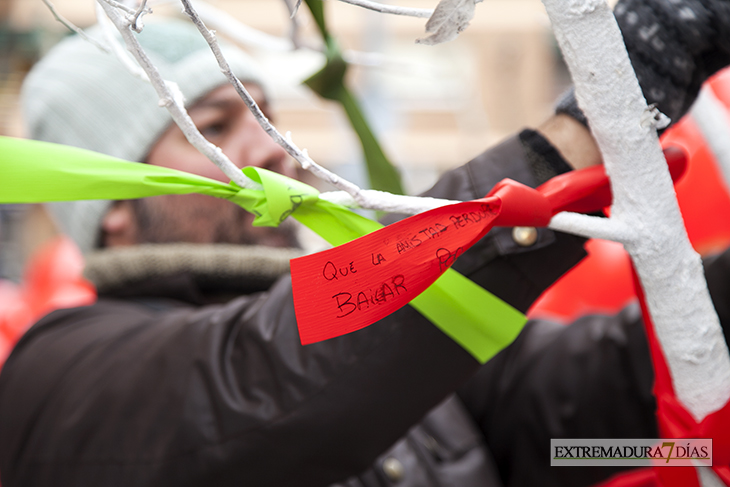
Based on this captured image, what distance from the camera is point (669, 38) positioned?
434mm

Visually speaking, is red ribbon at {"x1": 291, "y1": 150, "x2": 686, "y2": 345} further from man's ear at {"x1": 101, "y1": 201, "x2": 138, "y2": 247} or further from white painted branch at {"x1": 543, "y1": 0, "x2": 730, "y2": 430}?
man's ear at {"x1": 101, "y1": 201, "x2": 138, "y2": 247}

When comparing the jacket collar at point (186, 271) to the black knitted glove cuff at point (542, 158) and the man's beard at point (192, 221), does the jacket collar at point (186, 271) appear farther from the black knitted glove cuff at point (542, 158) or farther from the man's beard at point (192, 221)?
the black knitted glove cuff at point (542, 158)

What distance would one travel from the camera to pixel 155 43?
1.16 metres

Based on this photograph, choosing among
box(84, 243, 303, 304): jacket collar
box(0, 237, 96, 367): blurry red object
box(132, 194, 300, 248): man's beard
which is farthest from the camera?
box(0, 237, 96, 367): blurry red object

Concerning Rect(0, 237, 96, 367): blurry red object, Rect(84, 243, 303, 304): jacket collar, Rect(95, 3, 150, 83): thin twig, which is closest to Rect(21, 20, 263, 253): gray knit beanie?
Rect(84, 243, 303, 304): jacket collar

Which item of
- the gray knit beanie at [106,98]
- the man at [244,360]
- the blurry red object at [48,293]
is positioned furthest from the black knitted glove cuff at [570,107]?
the blurry red object at [48,293]

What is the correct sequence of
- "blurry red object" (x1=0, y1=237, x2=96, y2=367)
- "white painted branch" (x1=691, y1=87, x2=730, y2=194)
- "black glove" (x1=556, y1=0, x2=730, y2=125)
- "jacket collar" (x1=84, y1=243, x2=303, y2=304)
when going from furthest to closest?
"blurry red object" (x1=0, y1=237, x2=96, y2=367) < "jacket collar" (x1=84, y1=243, x2=303, y2=304) < "white painted branch" (x1=691, y1=87, x2=730, y2=194) < "black glove" (x1=556, y1=0, x2=730, y2=125)

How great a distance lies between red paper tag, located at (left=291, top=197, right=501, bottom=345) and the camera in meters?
0.35

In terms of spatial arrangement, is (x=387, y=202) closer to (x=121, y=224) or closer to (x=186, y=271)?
(x=186, y=271)

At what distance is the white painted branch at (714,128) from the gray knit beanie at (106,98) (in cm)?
79

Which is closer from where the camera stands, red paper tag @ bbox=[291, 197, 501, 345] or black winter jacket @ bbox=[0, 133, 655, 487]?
red paper tag @ bbox=[291, 197, 501, 345]

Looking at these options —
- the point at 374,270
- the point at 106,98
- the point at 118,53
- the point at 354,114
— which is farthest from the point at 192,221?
the point at 374,270

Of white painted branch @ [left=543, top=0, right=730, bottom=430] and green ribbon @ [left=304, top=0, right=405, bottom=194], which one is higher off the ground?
green ribbon @ [left=304, top=0, right=405, bottom=194]

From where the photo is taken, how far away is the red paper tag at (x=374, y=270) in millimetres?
345
